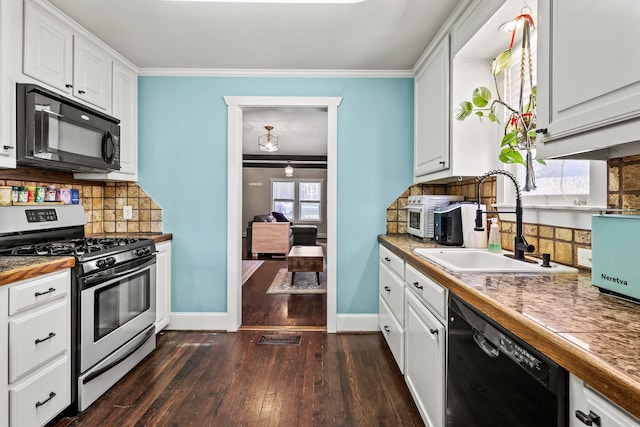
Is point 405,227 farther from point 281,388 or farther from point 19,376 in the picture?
point 19,376

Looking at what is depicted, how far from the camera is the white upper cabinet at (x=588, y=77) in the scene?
900 millimetres

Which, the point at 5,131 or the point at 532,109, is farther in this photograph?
the point at 5,131

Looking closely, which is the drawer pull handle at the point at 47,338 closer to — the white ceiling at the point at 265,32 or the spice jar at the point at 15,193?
the spice jar at the point at 15,193

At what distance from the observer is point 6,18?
1.84 metres

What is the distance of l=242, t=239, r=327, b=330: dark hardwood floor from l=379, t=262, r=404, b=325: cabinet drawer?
2.50 ft

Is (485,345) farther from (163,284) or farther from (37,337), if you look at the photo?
(163,284)

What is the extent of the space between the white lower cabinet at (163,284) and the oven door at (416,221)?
6.95 feet

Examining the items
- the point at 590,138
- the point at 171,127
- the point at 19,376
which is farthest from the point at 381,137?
the point at 19,376

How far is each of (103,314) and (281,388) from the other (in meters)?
1.16

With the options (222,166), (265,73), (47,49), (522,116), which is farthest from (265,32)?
(522,116)

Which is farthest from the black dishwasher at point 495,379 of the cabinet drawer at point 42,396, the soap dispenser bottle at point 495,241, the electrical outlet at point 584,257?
the cabinet drawer at point 42,396

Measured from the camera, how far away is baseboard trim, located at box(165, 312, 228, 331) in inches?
124

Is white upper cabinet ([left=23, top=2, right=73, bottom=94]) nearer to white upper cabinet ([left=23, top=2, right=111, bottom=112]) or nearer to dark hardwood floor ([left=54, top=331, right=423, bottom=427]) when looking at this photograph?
white upper cabinet ([left=23, top=2, right=111, bottom=112])

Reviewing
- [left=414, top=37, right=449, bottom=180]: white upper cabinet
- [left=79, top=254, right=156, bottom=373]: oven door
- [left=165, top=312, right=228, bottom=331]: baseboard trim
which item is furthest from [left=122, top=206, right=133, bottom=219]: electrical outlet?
[left=414, top=37, right=449, bottom=180]: white upper cabinet
